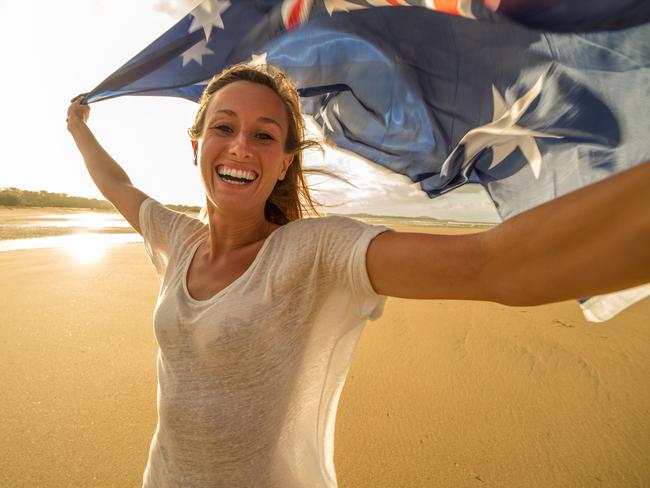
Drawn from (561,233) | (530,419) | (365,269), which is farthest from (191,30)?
(530,419)

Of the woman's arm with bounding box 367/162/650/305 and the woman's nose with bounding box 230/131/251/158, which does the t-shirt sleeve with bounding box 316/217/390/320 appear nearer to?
the woman's arm with bounding box 367/162/650/305

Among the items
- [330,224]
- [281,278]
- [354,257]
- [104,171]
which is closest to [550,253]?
[354,257]

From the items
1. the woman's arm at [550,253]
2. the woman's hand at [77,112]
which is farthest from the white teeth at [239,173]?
the woman's hand at [77,112]

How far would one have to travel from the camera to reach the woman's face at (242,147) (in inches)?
56.5

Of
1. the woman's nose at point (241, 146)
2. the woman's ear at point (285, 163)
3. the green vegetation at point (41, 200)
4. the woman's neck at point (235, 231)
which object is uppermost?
the woman's nose at point (241, 146)

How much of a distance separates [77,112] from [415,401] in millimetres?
3566

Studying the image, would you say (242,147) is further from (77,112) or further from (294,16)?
(77,112)

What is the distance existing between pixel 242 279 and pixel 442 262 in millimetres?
669

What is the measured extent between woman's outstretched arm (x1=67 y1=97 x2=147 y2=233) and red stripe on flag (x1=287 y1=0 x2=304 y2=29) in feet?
4.62

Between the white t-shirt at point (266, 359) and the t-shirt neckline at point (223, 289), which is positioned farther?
the t-shirt neckline at point (223, 289)

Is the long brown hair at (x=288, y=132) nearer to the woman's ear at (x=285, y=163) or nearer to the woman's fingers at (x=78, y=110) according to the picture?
the woman's ear at (x=285, y=163)

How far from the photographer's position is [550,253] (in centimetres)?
68

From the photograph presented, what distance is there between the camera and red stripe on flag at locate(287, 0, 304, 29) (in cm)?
207

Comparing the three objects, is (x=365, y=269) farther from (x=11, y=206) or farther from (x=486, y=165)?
(x=11, y=206)
